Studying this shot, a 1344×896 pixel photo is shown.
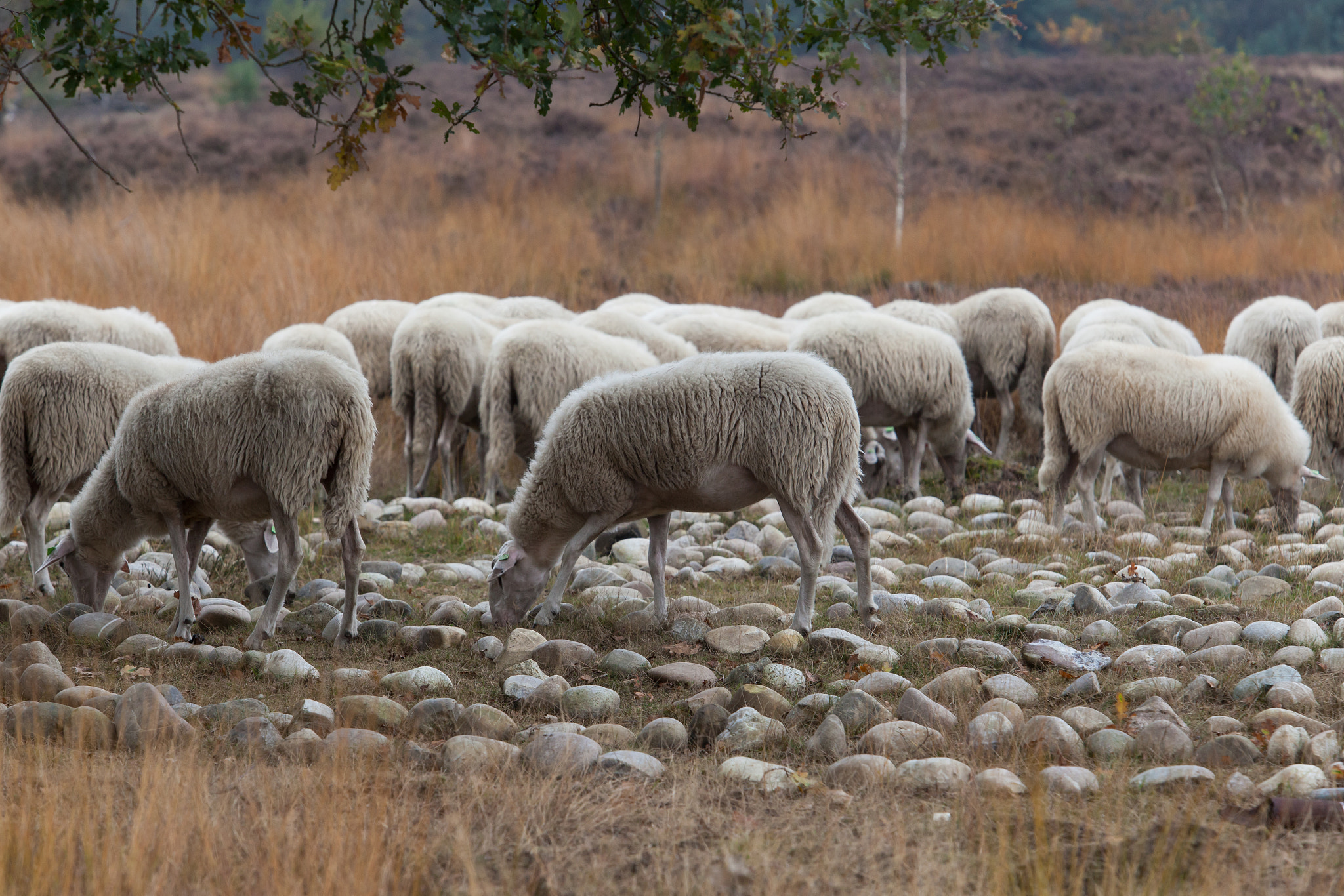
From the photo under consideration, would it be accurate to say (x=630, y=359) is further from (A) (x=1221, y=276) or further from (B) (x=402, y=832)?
(A) (x=1221, y=276)

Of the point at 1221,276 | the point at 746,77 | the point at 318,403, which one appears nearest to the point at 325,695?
the point at 318,403

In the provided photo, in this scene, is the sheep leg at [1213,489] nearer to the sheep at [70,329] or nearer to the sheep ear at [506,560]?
the sheep ear at [506,560]

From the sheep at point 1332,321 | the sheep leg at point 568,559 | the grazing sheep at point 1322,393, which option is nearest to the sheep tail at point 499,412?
the sheep leg at point 568,559

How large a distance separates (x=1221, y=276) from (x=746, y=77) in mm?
14371

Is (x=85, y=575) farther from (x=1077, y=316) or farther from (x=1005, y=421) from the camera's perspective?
(x=1077, y=316)

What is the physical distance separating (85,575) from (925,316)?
24.9 ft

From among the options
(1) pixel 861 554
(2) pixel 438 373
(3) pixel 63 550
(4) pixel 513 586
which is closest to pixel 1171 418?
(1) pixel 861 554

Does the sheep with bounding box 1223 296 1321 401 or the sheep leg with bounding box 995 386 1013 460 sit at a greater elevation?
the sheep with bounding box 1223 296 1321 401

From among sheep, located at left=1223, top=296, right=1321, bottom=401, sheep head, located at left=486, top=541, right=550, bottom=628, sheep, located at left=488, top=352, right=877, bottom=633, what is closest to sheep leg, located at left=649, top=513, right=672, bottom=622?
sheep, located at left=488, top=352, right=877, bottom=633

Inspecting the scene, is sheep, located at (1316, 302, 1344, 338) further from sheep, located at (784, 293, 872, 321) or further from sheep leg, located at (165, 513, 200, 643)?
sheep leg, located at (165, 513, 200, 643)

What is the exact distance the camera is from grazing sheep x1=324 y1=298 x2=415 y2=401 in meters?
10.5

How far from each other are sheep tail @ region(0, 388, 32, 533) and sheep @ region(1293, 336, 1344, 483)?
8.54 metres

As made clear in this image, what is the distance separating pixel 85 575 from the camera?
5.63m

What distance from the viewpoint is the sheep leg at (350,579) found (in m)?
5.05
